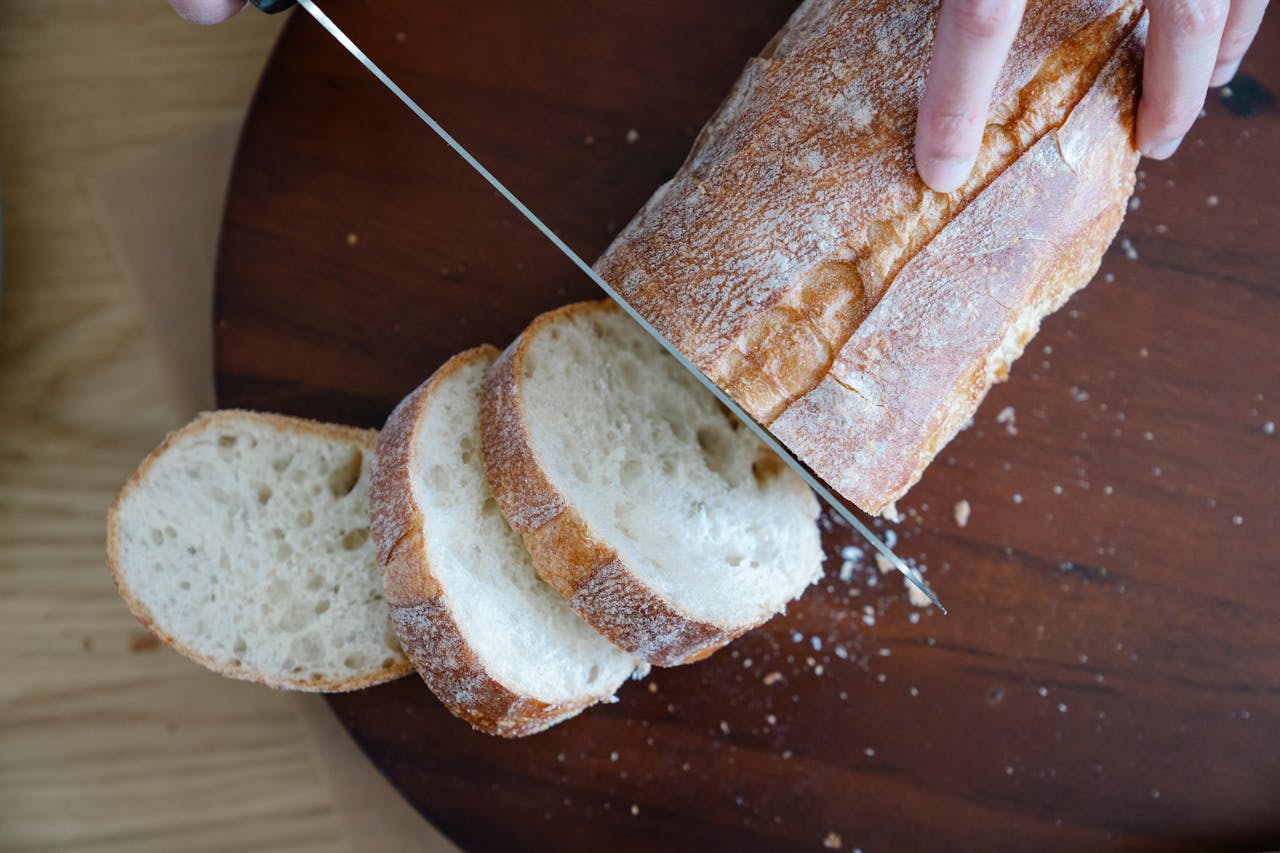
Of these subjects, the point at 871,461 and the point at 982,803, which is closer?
the point at 871,461

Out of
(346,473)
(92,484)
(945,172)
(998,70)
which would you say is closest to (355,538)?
(346,473)

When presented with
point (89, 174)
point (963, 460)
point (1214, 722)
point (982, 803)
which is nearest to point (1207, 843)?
point (1214, 722)

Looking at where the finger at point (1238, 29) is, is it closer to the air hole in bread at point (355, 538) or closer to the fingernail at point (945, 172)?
the fingernail at point (945, 172)

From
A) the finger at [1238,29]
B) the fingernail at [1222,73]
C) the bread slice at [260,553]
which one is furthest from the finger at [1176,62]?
the bread slice at [260,553]

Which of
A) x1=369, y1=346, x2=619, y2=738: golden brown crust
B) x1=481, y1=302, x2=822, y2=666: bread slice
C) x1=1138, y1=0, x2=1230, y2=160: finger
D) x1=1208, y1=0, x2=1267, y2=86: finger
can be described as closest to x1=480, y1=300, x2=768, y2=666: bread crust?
x1=481, y1=302, x2=822, y2=666: bread slice

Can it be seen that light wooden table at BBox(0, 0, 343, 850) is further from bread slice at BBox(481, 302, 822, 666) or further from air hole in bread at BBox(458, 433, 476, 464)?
bread slice at BBox(481, 302, 822, 666)

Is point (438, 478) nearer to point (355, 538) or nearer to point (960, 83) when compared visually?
point (355, 538)

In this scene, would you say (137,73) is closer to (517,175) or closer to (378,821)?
(517,175)
